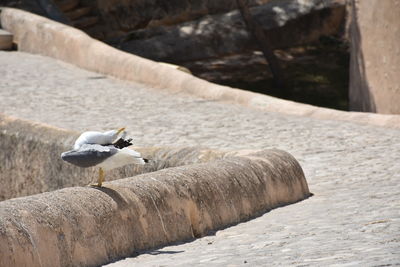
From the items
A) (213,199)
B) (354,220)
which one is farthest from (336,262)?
(213,199)

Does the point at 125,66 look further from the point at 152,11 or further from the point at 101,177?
the point at 101,177

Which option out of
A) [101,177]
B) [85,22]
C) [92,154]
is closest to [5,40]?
[85,22]

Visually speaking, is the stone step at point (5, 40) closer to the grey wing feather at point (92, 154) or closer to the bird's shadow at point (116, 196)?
the bird's shadow at point (116, 196)

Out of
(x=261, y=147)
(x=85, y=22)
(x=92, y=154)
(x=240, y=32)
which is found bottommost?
(x=261, y=147)

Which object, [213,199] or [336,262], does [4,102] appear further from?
[336,262]

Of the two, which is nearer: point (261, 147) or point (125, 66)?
point (261, 147)

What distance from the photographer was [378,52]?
13.8m

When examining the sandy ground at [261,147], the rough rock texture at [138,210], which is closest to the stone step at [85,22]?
the sandy ground at [261,147]

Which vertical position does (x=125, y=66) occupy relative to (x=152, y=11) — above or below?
below

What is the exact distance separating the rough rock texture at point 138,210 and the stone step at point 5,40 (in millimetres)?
10187

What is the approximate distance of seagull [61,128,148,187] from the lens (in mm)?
5559

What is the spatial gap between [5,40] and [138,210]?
1163cm

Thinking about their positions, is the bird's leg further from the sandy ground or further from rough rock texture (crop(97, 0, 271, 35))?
rough rock texture (crop(97, 0, 271, 35))

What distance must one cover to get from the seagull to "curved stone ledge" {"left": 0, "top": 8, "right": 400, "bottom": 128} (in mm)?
5844
